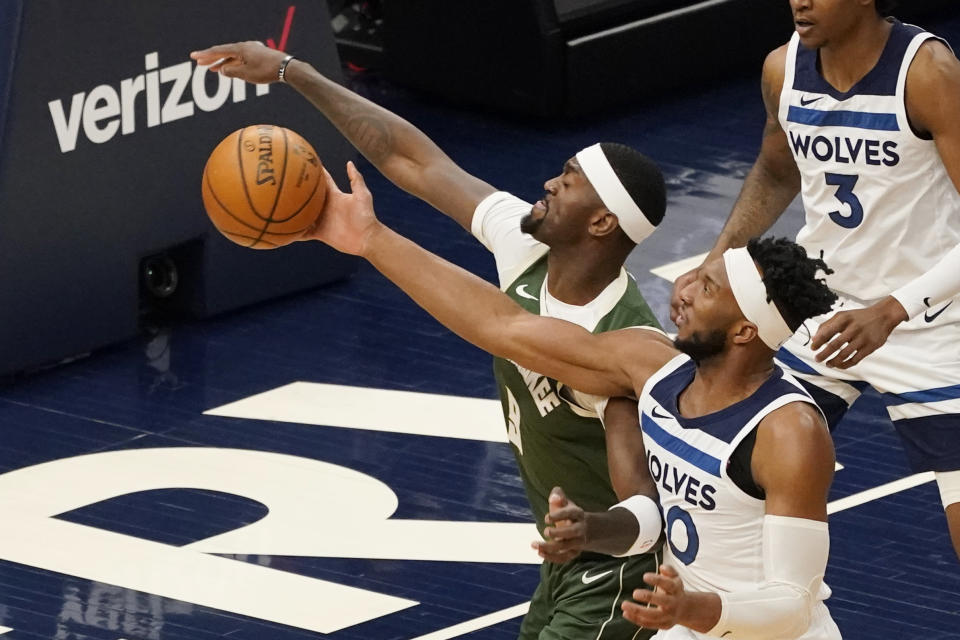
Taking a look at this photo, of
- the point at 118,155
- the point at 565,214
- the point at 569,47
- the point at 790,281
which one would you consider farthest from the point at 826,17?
the point at 569,47

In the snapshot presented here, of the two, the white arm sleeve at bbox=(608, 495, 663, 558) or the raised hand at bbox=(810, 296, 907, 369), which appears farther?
the raised hand at bbox=(810, 296, 907, 369)

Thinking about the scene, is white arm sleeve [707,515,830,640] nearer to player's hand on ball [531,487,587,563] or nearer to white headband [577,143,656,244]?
player's hand on ball [531,487,587,563]

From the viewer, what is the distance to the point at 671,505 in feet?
15.6

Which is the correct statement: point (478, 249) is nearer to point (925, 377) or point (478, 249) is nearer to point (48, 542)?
point (48, 542)

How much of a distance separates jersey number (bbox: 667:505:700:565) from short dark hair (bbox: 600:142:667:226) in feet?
3.04

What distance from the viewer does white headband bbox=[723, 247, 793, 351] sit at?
465 cm

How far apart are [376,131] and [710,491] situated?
6.08ft

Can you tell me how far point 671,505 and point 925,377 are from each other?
4.95 feet

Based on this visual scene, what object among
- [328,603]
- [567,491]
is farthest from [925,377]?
[328,603]

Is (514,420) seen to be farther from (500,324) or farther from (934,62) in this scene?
(934,62)

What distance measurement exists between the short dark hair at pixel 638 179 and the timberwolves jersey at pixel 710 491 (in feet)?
2.17

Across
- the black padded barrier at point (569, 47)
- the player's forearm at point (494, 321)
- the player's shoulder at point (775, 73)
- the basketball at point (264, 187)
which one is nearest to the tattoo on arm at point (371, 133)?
the basketball at point (264, 187)

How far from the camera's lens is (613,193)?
17.3 ft

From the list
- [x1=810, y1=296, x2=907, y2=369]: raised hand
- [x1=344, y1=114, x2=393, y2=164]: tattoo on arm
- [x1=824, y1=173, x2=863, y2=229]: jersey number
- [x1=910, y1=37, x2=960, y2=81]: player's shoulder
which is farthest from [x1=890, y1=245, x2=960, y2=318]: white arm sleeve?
[x1=344, y1=114, x2=393, y2=164]: tattoo on arm
